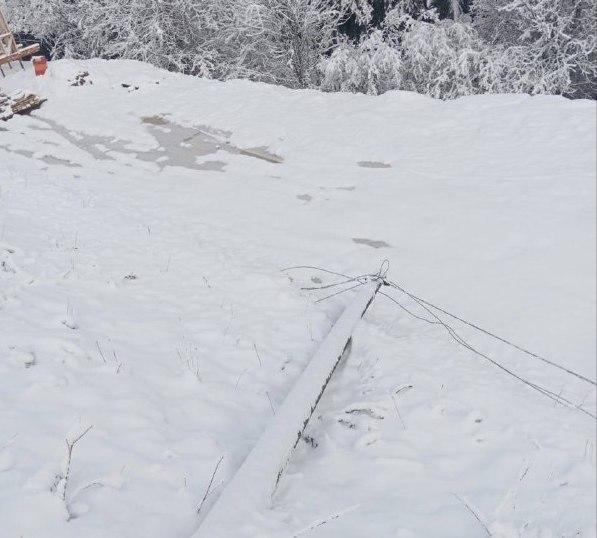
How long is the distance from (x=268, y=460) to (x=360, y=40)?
47.3ft

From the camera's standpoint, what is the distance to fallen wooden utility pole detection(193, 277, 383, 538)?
2572 mm

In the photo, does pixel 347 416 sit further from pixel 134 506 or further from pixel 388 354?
pixel 134 506

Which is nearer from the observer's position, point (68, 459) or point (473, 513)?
point (68, 459)

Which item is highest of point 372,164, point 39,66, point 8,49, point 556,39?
point 8,49

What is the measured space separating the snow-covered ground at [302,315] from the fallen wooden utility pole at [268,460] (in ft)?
0.36

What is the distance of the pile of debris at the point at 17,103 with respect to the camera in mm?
10888

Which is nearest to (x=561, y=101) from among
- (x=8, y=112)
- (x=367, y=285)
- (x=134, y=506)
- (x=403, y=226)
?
(x=403, y=226)

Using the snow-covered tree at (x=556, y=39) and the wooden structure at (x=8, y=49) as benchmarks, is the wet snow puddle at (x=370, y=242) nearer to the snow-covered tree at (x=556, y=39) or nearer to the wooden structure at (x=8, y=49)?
the snow-covered tree at (x=556, y=39)

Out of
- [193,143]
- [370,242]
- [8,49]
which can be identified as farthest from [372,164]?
[8,49]

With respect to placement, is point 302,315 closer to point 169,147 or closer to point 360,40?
point 169,147

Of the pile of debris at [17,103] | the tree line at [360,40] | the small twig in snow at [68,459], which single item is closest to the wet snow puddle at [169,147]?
the pile of debris at [17,103]

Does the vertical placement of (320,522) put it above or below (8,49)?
below

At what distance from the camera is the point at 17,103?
11.3 meters

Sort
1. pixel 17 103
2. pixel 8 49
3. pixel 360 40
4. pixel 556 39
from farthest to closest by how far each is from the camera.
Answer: pixel 360 40
pixel 8 49
pixel 556 39
pixel 17 103
